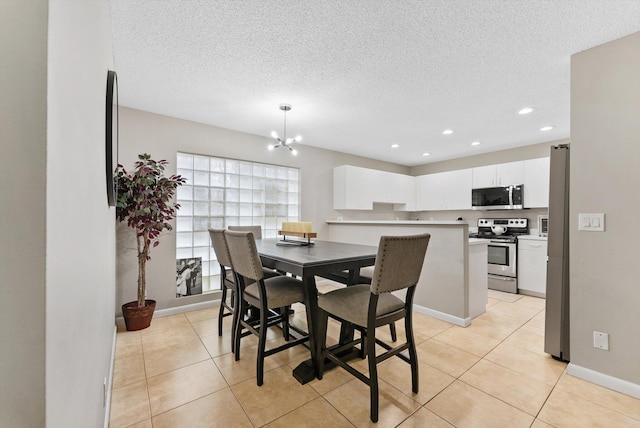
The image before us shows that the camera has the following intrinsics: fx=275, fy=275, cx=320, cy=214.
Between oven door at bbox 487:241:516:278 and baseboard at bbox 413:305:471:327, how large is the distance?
6.15 feet

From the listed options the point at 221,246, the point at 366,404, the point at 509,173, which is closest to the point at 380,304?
the point at 366,404

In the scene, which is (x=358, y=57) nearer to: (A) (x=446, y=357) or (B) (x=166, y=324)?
(A) (x=446, y=357)

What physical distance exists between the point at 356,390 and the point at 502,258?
372 centimetres

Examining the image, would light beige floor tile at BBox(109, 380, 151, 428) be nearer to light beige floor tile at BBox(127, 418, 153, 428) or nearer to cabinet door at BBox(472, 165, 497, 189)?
light beige floor tile at BBox(127, 418, 153, 428)

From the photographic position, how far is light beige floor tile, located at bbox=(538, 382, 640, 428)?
5.25 ft

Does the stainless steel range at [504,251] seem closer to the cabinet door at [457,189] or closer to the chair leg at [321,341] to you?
the cabinet door at [457,189]

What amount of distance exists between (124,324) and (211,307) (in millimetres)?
937

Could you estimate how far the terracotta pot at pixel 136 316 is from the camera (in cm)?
280

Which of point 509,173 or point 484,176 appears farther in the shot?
point 484,176

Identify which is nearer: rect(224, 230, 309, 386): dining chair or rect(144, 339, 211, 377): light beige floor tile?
rect(224, 230, 309, 386): dining chair

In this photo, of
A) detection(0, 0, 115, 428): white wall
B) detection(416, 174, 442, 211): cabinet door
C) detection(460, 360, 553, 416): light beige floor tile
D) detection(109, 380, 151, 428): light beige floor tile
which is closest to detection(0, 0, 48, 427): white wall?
detection(0, 0, 115, 428): white wall

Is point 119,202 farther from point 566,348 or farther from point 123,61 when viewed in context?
point 566,348

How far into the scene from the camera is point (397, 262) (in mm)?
1663

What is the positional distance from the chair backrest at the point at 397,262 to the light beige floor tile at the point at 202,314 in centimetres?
225
